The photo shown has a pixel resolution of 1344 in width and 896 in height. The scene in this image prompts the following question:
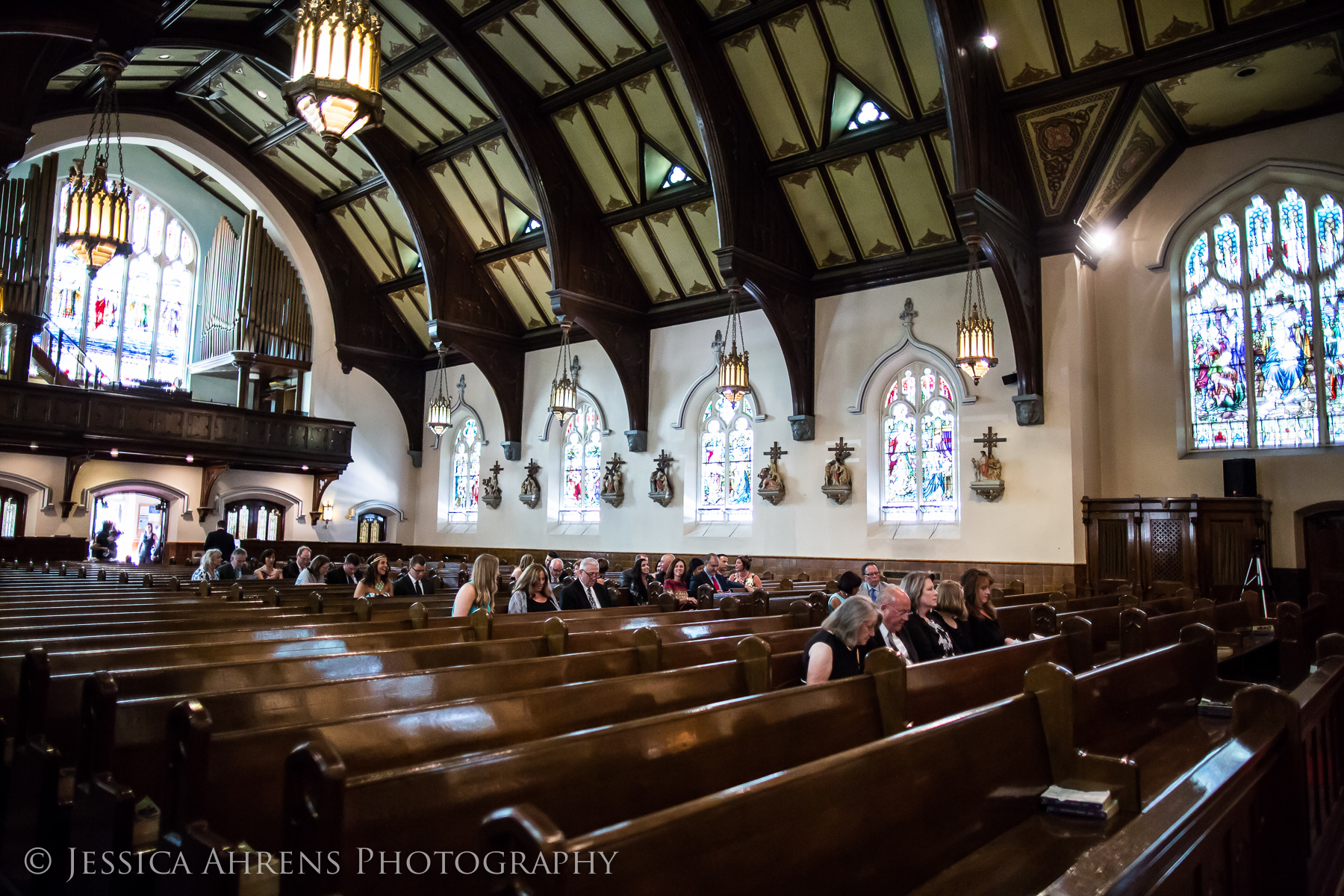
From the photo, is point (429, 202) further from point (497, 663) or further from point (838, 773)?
point (838, 773)

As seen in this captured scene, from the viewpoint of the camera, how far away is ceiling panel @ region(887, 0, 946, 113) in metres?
9.62

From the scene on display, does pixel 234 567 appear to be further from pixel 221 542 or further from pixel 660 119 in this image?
pixel 660 119

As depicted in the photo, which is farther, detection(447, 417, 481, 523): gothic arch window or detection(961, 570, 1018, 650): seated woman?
detection(447, 417, 481, 523): gothic arch window

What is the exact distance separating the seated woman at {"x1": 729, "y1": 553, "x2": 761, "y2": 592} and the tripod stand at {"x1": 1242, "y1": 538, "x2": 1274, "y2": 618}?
541cm

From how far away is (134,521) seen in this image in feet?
55.5

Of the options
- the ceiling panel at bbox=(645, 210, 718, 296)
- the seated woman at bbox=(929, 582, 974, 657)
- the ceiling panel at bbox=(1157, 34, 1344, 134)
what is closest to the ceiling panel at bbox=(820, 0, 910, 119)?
the ceiling panel at bbox=(1157, 34, 1344, 134)

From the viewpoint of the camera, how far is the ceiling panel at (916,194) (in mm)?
11023

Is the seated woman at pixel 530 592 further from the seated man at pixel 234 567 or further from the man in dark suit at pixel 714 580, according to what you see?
the seated man at pixel 234 567

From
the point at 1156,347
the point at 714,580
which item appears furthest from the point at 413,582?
the point at 1156,347

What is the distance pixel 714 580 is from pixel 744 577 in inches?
31.0

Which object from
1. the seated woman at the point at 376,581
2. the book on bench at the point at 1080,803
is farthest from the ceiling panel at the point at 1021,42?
the book on bench at the point at 1080,803

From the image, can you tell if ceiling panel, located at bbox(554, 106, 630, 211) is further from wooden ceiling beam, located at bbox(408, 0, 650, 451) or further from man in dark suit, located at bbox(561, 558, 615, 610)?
man in dark suit, located at bbox(561, 558, 615, 610)

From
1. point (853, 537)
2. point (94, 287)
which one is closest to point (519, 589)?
point (853, 537)

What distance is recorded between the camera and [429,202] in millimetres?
15391
